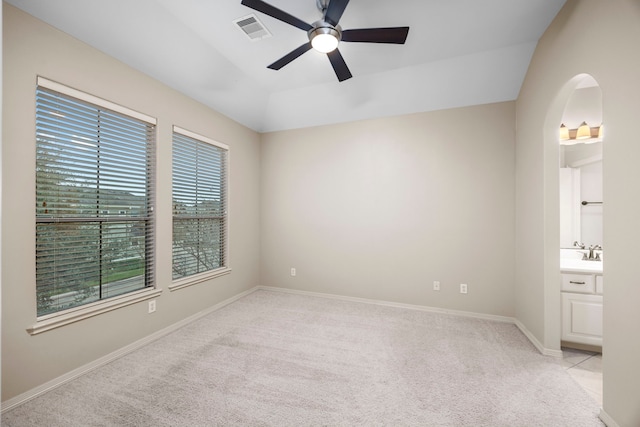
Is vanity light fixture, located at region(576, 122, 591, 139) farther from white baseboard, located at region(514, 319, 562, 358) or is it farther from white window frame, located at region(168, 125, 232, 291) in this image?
white window frame, located at region(168, 125, 232, 291)

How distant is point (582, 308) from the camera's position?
2533mm

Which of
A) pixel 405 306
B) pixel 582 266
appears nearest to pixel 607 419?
pixel 582 266

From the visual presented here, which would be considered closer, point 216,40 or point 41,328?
point 41,328

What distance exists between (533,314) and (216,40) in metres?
4.13

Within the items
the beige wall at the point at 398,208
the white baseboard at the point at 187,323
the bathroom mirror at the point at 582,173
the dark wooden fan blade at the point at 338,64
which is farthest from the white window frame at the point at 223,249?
the bathroom mirror at the point at 582,173

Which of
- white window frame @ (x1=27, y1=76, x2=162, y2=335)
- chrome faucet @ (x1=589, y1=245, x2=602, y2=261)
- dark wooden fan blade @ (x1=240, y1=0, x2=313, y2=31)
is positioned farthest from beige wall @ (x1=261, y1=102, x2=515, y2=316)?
dark wooden fan blade @ (x1=240, y1=0, x2=313, y2=31)

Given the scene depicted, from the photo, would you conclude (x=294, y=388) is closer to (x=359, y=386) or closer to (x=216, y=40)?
(x=359, y=386)

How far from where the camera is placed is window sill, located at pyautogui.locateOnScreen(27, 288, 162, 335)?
2021 mm

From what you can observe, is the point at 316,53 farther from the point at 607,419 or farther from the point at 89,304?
the point at 607,419

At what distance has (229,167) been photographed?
155 inches

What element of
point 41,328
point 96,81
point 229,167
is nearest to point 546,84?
point 229,167

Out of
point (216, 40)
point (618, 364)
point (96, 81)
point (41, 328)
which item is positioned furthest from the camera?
point (216, 40)

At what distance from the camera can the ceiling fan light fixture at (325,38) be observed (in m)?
2.03

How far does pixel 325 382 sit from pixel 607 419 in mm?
1777
